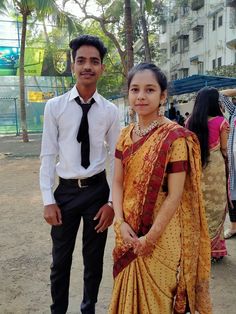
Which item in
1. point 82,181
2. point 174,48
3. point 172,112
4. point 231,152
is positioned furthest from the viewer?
point 174,48

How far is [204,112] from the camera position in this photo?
2.79 m

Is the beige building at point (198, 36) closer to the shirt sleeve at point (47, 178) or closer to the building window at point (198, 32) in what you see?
the building window at point (198, 32)

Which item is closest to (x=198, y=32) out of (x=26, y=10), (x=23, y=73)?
(x=26, y=10)

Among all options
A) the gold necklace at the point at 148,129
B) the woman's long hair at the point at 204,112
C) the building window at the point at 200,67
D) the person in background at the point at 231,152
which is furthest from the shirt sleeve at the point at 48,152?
the building window at the point at 200,67

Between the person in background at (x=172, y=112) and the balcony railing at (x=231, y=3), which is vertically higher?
the balcony railing at (x=231, y=3)

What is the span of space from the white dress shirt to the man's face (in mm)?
90

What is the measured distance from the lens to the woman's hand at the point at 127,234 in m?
1.57

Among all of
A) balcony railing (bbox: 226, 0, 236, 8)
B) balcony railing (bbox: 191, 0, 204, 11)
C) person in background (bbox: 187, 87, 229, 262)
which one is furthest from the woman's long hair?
balcony railing (bbox: 191, 0, 204, 11)

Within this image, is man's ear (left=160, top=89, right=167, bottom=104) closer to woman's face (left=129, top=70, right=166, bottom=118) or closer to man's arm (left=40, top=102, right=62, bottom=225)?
woman's face (left=129, top=70, right=166, bottom=118)

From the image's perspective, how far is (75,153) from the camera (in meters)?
1.93

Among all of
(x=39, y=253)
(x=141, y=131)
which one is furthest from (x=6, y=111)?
(x=141, y=131)

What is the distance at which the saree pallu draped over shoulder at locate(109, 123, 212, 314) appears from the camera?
1.52 meters

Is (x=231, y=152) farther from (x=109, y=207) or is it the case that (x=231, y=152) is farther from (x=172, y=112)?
(x=172, y=112)

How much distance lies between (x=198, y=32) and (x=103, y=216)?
26254mm
